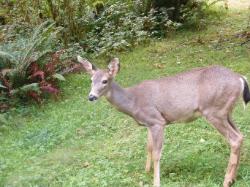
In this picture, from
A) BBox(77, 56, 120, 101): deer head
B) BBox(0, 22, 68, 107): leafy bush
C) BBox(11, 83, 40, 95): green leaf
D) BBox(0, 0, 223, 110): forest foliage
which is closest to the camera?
BBox(77, 56, 120, 101): deer head

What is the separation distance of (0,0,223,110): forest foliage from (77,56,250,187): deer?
10.7 ft

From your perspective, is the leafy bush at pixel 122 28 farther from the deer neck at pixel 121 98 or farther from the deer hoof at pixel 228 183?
the deer hoof at pixel 228 183

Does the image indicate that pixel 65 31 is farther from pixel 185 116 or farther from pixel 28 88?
pixel 185 116

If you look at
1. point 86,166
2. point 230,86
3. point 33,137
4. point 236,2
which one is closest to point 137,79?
point 33,137

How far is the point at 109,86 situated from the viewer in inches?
238

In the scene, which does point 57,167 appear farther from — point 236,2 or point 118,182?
point 236,2

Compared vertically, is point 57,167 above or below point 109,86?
below

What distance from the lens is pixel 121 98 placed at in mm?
6082

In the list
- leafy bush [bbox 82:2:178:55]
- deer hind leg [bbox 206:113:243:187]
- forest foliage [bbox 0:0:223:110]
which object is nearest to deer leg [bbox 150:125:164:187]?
deer hind leg [bbox 206:113:243:187]

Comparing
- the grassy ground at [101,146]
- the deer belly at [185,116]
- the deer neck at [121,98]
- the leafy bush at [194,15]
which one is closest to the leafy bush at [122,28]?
the leafy bush at [194,15]

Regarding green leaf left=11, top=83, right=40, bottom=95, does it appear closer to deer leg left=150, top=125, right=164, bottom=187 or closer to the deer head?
the deer head

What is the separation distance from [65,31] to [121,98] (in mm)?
6388

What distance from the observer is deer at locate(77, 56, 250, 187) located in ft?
18.4

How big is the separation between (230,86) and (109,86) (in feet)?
4.37
